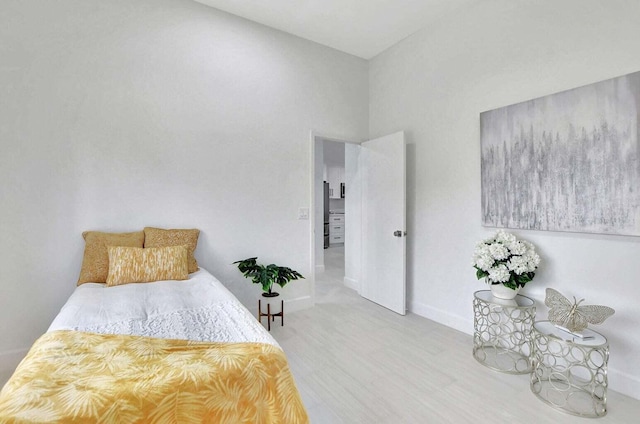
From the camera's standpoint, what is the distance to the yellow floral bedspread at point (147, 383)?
0.86m

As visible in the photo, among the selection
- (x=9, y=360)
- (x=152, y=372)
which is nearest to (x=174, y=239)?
(x=9, y=360)

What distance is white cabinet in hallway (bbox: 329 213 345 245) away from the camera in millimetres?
7891

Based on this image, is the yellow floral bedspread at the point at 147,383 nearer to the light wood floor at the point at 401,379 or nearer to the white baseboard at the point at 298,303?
the light wood floor at the point at 401,379

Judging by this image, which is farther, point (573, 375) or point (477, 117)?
point (477, 117)

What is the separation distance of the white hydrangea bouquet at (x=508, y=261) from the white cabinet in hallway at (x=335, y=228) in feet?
18.5

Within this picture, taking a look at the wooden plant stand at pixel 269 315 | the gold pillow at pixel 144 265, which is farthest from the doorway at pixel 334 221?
the gold pillow at pixel 144 265

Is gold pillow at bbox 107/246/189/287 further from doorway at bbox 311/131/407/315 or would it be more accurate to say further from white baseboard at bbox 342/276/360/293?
white baseboard at bbox 342/276/360/293

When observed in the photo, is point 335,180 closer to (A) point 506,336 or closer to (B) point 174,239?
(B) point 174,239

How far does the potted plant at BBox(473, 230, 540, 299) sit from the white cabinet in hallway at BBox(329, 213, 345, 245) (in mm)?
5641

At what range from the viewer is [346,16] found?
2.95 metres

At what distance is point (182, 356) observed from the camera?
1145 mm

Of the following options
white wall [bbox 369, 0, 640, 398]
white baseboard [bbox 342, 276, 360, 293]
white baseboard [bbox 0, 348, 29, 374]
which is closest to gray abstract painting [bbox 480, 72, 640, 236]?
white wall [bbox 369, 0, 640, 398]

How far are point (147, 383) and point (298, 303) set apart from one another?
8.04 ft

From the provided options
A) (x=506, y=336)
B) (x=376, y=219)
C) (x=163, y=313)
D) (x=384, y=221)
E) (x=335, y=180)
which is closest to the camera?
(x=163, y=313)
